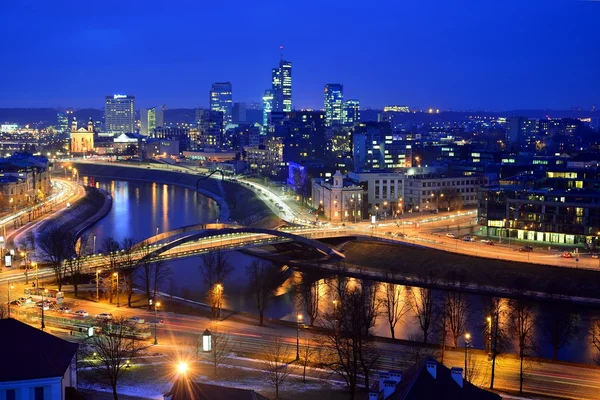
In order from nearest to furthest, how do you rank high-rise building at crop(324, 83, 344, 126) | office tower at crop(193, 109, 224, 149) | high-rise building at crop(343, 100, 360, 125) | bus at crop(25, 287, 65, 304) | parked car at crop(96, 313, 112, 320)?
parked car at crop(96, 313, 112, 320), bus at crop(25, 287, 65, 304), office tower at crop(193, 109, 224, 149), high-rise building at crop(343, 100, 360, 125), high-rise building at crop(324, 83, 344, 126)

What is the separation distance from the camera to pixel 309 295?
1212 cm

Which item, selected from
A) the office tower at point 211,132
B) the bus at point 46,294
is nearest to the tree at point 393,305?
the bus at point 46,294

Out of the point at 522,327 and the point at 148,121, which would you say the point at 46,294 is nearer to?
the point at 522,327

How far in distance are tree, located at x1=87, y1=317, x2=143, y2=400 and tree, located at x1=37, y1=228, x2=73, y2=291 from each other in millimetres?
3348

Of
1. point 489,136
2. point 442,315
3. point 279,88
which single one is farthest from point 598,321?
point 279,88

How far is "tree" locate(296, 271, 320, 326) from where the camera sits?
11177mm

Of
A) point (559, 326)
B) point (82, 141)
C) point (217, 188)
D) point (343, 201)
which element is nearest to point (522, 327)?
point (559, 326)

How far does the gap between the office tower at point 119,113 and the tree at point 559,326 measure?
84.5m

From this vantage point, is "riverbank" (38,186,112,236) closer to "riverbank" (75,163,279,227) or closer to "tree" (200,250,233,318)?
"riverbank" (75,163,279,227)

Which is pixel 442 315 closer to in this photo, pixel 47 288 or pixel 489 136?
pixel 47 288

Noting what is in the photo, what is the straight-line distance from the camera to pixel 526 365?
8.66 meters

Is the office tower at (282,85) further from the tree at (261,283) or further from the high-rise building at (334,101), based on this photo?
the tree at (261,283)

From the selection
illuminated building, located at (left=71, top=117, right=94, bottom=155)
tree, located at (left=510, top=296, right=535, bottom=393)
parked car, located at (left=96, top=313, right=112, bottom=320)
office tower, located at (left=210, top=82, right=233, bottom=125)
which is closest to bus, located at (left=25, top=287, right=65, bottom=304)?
parked car, located at (left=96, top=313, right=112, bottom=320)

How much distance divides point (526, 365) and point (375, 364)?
1.63 metres
